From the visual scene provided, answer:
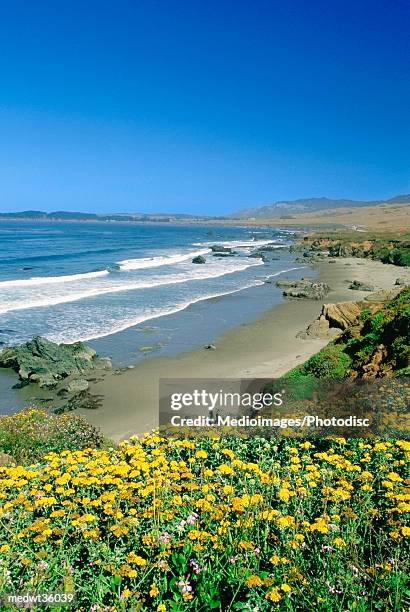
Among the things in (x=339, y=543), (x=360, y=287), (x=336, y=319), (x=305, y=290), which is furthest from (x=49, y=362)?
(x=360, y=287)

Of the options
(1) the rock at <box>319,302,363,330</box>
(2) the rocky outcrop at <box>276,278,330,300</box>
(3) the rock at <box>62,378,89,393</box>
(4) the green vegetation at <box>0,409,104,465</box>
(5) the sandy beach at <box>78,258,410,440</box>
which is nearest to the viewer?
(4) the green vegetation at <box>0,409,104,465</box>

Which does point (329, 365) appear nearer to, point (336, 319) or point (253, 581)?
point (336, 319)

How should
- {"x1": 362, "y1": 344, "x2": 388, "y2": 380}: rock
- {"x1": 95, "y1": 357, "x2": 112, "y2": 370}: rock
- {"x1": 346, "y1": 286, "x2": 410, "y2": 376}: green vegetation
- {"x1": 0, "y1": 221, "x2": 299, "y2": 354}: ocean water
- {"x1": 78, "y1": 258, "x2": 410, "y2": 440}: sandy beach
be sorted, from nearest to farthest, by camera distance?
{"x1": 346, "y1": 286, "x2": 410, "y2": 376}: green vegetation < {"x1": 362, "y1": 344, "x2": 388, "y2": 380}: rock < {"x1": 78, "y1": 258, "x2": 410, "y2": 440}: sandy beach < {"x1": 95, "y1": 357, "x2": 112, "y2": 370}: rock < {"x1": 0, "y1": 221, "x2": 299, "y2": 354}: ocean water

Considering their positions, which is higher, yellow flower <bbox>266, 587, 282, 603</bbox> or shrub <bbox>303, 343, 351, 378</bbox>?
yellow flower <bbox>266, 587, 282, 603</bbox>

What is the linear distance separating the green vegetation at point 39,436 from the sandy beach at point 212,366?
285cm

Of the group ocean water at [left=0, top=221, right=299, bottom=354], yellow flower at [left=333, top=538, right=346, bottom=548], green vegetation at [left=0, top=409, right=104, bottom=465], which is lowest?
ocean water at [left=0, top=221, right=299, bottom=354]

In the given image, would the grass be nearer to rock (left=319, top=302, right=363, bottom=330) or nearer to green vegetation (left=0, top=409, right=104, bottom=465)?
green vegetation (left=0, top=409, right=104, bottom=465)

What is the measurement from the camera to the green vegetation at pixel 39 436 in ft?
28.6

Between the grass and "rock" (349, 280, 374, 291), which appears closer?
the grass

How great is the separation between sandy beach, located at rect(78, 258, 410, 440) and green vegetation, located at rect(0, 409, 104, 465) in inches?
112

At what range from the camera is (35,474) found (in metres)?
5.62

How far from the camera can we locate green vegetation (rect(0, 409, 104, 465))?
8.73 m

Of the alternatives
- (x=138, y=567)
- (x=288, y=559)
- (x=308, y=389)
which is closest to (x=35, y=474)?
(x=138, y=567)

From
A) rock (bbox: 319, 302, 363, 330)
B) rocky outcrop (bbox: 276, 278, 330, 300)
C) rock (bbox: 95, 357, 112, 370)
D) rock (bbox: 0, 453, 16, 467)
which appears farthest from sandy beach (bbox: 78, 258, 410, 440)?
rocky outcrop (bbox: 276, 278, 330, 300)
